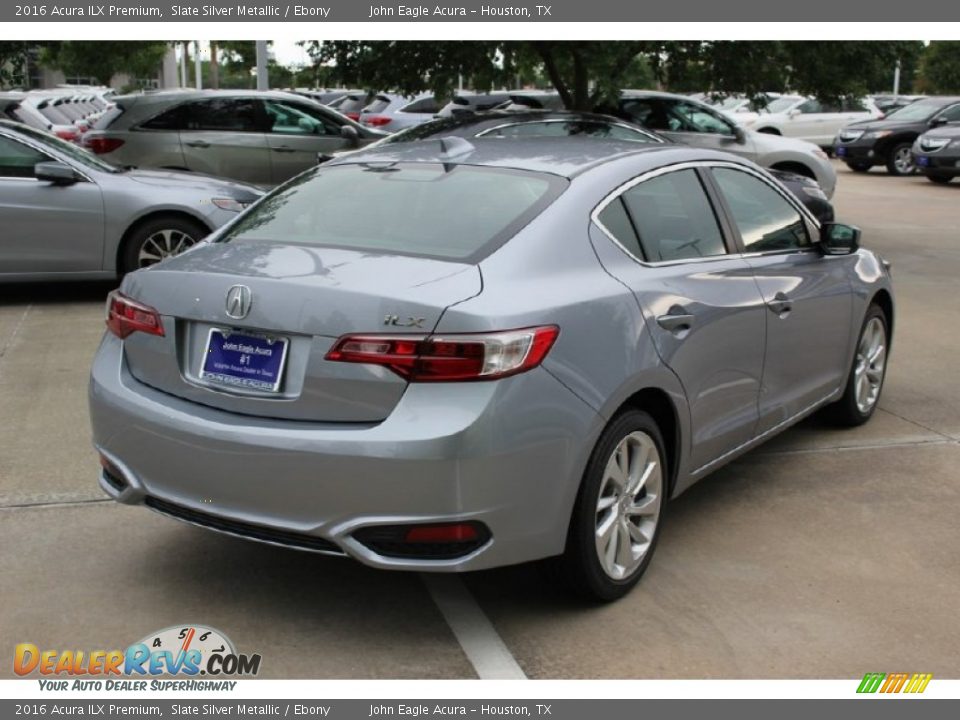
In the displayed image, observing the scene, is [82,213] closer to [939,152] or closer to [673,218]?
[673,218]

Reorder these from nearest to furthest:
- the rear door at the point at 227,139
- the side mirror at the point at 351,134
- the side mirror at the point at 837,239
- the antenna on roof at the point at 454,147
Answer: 1. the antenna on roof at the point at 454,147
2. the side mirror at the point at 837,239
3. the rear door at the point at 227,139
4. the side mirror at the point at 351,134

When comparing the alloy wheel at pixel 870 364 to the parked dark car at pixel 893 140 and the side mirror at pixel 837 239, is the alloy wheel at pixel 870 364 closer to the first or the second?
the side mirror at pixel 837 239

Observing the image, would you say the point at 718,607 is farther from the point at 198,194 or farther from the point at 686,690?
the point at 198,194

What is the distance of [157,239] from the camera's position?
32.6 ft

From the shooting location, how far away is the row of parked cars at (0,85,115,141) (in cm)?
1420

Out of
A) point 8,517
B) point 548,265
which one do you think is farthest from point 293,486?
point 8,517

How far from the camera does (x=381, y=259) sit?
4.08 m

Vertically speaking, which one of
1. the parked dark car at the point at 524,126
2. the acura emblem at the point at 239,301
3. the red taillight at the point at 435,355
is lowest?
the parked dark car at the point at 524,126

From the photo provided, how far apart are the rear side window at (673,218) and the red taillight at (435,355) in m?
0.96

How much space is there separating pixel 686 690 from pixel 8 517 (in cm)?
288

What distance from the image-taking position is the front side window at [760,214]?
5.34 m

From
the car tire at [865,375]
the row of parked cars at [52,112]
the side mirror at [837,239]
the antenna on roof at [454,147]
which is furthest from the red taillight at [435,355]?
the row of parked cars at [52,112]

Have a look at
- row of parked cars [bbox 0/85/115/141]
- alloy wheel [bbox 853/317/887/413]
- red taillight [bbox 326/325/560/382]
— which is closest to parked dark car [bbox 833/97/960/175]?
row of parked cars [bbox 0/85/115/141]

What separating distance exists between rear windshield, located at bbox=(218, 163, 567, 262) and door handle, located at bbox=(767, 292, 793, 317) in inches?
49.1
